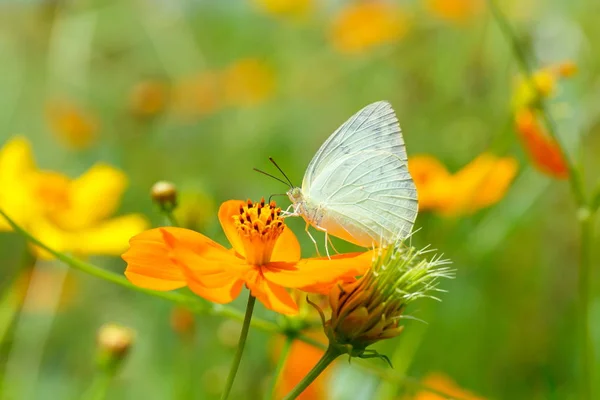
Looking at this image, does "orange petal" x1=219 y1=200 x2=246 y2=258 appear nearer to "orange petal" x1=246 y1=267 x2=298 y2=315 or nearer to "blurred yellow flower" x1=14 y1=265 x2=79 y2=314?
"orange petal" x1=246 y1=267 x2=298 y2=315

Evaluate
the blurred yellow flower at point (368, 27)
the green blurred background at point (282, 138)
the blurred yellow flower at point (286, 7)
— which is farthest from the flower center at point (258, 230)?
the blurred yellow flower at point (286, 7)

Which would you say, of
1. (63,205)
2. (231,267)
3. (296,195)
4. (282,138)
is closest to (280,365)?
(231,267)

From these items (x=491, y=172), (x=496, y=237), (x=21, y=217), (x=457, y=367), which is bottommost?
(x=457, y=367)

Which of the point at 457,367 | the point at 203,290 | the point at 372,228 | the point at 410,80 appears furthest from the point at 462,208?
the point at 410,80

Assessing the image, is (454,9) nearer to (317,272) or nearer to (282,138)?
(282,138)

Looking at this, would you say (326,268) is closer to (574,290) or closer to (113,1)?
(574,290)

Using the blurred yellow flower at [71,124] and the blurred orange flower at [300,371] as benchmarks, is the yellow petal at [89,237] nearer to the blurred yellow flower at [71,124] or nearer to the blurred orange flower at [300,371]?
the blurred orange flower at [300,371]

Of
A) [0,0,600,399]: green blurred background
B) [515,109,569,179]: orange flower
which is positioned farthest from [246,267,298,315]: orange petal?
[515,109,569,179]: orange flower

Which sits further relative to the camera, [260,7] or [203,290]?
[260,7]
